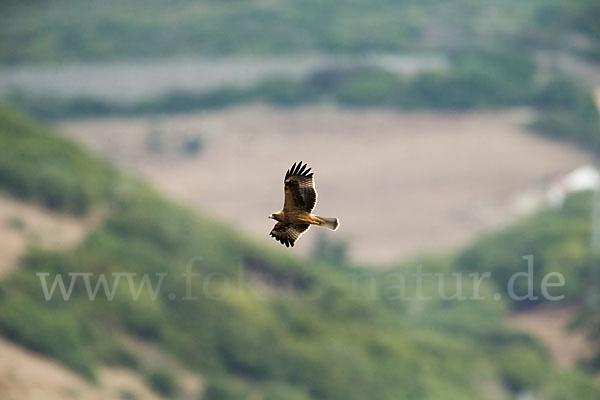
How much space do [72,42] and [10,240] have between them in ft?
202

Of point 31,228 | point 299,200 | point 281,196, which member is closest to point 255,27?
point 281,196

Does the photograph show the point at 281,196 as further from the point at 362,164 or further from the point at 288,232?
the point at 288,232

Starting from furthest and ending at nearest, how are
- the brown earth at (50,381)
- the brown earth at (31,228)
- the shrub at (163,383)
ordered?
1. the brown earth at (31,228)
2. the shrub at (163,383)
3. the brown earth at (50,381)

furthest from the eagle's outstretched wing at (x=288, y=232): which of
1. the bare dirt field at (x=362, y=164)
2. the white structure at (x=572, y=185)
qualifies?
the white structure at (x=572, y=185)

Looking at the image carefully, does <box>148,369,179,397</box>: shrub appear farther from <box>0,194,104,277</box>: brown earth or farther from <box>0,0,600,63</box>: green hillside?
<box>0,0,600,63</box>: green hillside

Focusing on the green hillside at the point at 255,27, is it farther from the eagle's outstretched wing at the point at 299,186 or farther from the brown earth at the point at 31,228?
the eagle's outstretched wing at the point at 299,186

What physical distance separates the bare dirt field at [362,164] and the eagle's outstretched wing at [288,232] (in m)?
49.5

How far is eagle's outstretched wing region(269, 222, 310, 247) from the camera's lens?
14827 mm

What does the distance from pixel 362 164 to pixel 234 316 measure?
40460 mm

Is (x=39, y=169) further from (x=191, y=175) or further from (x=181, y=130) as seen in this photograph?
(x=181, y=130)

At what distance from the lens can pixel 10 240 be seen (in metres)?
42.7

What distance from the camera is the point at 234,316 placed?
43.7m


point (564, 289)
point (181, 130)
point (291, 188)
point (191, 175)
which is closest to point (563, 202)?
point (564, 289)

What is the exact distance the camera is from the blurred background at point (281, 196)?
136 feet
